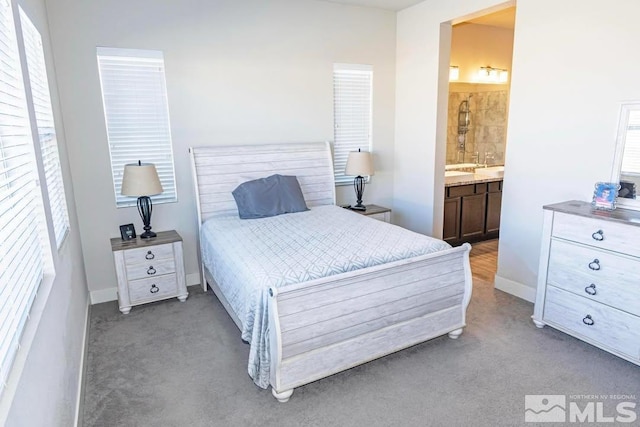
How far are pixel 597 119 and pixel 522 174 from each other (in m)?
0.73

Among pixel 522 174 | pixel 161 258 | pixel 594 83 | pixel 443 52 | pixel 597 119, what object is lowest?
pixel 161 258

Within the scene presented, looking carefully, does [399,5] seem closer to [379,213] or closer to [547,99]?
[547,99]

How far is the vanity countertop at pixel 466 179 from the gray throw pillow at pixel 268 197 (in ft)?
6.12

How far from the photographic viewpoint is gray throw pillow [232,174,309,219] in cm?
376

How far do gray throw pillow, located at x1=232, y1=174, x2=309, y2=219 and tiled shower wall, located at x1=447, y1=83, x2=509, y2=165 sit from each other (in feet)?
9.04

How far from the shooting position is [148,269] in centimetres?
348

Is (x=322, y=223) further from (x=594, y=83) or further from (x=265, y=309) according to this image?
(x=594, y=83)

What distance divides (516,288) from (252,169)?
2746 mm

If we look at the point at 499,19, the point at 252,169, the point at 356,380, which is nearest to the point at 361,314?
the point at 356,380

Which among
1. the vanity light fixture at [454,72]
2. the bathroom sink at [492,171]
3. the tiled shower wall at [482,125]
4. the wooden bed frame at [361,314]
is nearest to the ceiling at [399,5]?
the vanity light fixture at [454,72]

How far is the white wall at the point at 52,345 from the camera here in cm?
122

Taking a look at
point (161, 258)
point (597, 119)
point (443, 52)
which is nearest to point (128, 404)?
point (161, 258)

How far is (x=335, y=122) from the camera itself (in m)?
4.58

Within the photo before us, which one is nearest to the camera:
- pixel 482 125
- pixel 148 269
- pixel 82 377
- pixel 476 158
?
pixel 82 377
